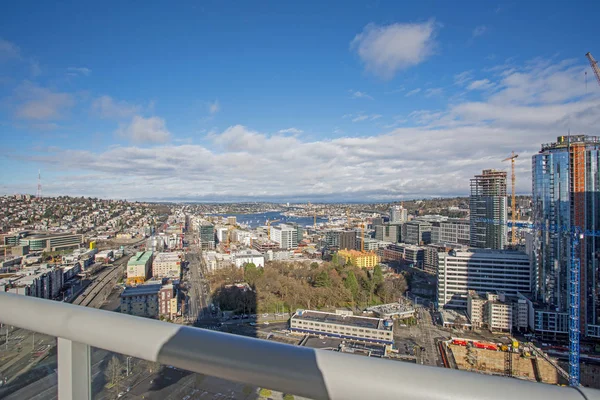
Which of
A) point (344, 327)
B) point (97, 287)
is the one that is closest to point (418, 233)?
point (344, 327)

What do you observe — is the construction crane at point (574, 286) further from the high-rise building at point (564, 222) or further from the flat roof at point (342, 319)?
the flat roof at point (342, 319)

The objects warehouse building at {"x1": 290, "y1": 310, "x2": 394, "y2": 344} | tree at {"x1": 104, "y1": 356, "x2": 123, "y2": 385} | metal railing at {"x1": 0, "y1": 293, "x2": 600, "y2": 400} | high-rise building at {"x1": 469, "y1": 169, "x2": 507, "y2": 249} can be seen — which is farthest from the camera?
high-rise building at {"x1": 469, "y1": 169, "x2": 507, "y2": 249}

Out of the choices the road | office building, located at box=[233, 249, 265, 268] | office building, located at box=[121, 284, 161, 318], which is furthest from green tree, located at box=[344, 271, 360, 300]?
office building, located at box=[121, 284, 161, 318]

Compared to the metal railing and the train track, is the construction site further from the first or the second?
the train track

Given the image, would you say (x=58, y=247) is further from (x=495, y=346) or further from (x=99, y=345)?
(x=99, y=345)

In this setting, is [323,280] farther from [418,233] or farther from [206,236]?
[418,233]

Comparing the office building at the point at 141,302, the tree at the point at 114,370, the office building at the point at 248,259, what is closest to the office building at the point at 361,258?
the office building at the point at 248,259

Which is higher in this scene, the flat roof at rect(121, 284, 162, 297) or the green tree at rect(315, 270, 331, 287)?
the flat roof at rect(121, 284, 162, 297)
